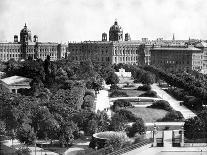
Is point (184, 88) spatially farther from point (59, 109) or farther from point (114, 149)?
point (114, 149)

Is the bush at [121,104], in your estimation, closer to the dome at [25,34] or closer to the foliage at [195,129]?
the foliage at [195,129]

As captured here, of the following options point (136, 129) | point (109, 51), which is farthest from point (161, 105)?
point (109, 51)

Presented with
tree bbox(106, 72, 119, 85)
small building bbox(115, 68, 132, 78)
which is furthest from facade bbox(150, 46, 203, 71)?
tree bbox(106, 72, 119, 85)

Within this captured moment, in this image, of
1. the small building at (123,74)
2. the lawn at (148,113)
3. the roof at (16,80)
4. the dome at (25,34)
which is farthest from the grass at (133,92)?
the dome at (25,34)

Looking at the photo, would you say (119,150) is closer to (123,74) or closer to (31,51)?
(123,74)

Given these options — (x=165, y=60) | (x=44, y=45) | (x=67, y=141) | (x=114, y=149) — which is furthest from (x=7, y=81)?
(x=44, y=45)
